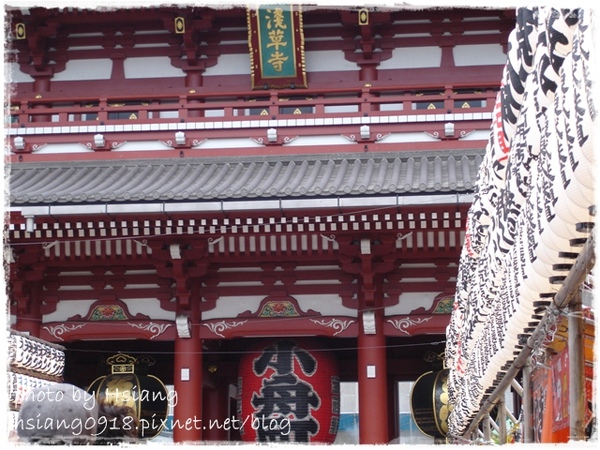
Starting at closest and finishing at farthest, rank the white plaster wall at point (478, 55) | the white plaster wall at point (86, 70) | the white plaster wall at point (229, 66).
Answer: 1. the white plaster wall at point (478, 55)
2. the white plaster wall at point (229, 66)
3. the white plaster wall at point (86, 70)

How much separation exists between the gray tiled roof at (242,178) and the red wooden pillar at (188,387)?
213cm

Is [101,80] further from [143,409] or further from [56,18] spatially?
[143,409]

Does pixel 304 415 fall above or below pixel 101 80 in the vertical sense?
below

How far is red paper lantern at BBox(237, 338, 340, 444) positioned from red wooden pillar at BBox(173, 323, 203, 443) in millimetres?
788

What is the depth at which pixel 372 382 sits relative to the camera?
12.8 meters

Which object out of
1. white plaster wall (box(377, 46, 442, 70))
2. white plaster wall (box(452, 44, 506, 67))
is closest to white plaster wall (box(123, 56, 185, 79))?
white plaster wall (box(377, 46, 442, 70))

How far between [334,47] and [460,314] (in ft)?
27.4

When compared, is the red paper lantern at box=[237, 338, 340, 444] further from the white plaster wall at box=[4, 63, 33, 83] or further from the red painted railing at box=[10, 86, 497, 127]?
the white plaster wall at box=[4, 63, 33, 83]

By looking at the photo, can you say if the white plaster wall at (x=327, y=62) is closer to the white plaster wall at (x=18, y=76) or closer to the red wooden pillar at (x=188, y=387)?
the white plaster wall at (x=18, y=76)

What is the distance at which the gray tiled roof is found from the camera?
11.9 metres

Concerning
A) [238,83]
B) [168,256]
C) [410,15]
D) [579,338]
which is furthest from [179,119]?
[579,338]

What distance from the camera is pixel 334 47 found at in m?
15.1

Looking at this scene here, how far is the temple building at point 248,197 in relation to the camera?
12.1 meters

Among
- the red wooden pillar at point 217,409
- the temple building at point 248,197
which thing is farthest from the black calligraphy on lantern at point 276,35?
the red wooden pillar at point 217,409
